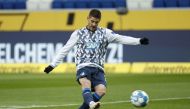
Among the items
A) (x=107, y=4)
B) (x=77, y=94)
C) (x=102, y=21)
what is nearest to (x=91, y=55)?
(x=77, y=94)

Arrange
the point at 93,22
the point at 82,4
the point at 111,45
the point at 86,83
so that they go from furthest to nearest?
1. the point at 82,4
2. the point at 111,45
3. the point at 86,83
4. the point at 93,22

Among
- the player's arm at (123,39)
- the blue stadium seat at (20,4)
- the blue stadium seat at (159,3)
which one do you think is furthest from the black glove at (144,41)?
the blue stadium seat at (20,4)

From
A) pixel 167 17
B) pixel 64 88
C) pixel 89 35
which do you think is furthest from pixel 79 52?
pixel 167 17

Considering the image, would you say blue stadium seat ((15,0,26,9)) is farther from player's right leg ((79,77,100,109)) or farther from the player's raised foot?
the player's raised foot

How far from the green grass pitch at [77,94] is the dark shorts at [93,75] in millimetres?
3283

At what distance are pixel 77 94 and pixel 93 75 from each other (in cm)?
777

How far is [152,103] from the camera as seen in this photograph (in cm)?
1717

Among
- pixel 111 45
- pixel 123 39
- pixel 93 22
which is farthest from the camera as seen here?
pixel 111 45

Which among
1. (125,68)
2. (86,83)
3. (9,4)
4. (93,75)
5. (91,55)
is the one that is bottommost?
(125,68)

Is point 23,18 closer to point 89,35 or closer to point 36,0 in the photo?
point 36,0

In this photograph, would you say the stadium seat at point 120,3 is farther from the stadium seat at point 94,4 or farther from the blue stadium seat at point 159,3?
the blue stadium seat at point 159,3

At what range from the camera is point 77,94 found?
2073 centimetres

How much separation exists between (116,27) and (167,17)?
8.62 feet

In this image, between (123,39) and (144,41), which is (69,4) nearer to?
(123,39)
